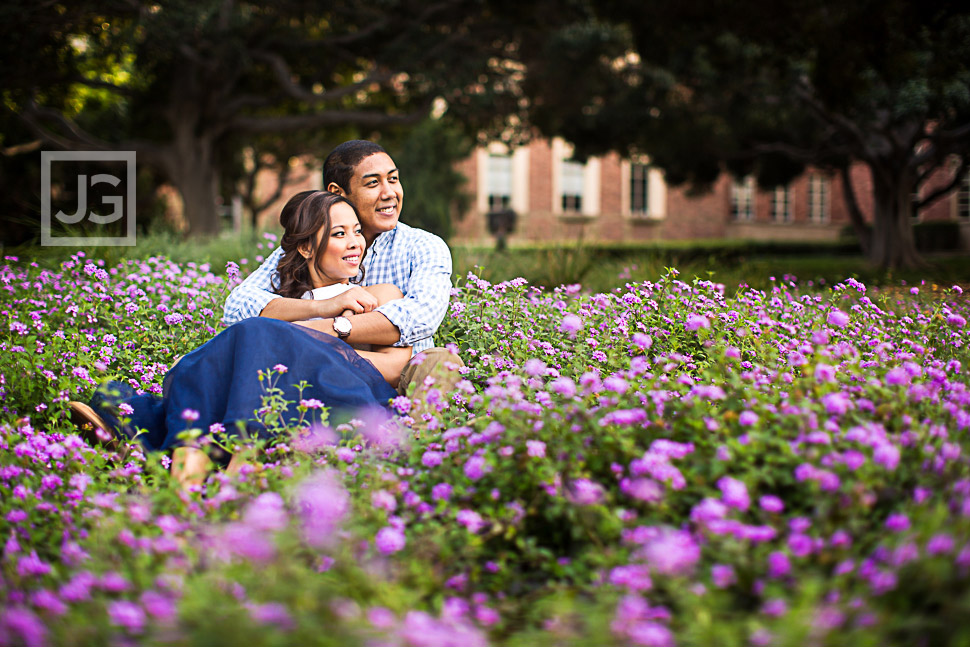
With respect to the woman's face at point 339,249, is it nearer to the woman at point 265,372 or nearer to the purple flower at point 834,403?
the woman at point 265,372

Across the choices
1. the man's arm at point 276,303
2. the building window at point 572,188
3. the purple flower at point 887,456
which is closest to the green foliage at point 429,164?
the building window at point 572,188

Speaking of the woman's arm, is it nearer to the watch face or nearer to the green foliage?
the watch face

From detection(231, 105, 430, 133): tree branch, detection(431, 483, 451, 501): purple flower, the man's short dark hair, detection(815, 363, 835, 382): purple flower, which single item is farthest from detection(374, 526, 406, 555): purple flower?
detection(231, 105, 430, 133): tree branch

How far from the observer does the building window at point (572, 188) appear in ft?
96.3

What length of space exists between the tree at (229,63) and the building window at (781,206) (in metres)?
22.4

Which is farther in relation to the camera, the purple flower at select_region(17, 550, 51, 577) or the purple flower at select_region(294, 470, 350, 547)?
the purple flower at select_region(17, 550, 51, 577)

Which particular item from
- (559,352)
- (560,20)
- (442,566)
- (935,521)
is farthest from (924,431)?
(560,20)

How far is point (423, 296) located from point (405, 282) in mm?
288

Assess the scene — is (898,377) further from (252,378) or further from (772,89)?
(772,89)

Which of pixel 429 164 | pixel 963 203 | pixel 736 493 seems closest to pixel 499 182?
pixel 429 164

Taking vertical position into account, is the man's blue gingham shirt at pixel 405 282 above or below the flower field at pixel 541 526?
above

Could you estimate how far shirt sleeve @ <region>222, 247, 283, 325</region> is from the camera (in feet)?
10.4

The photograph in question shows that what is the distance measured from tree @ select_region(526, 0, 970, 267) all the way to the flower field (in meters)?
6.14

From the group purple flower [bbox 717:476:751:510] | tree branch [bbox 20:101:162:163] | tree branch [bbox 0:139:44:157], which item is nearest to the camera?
purple flower [bbox 717:476:751:510]
